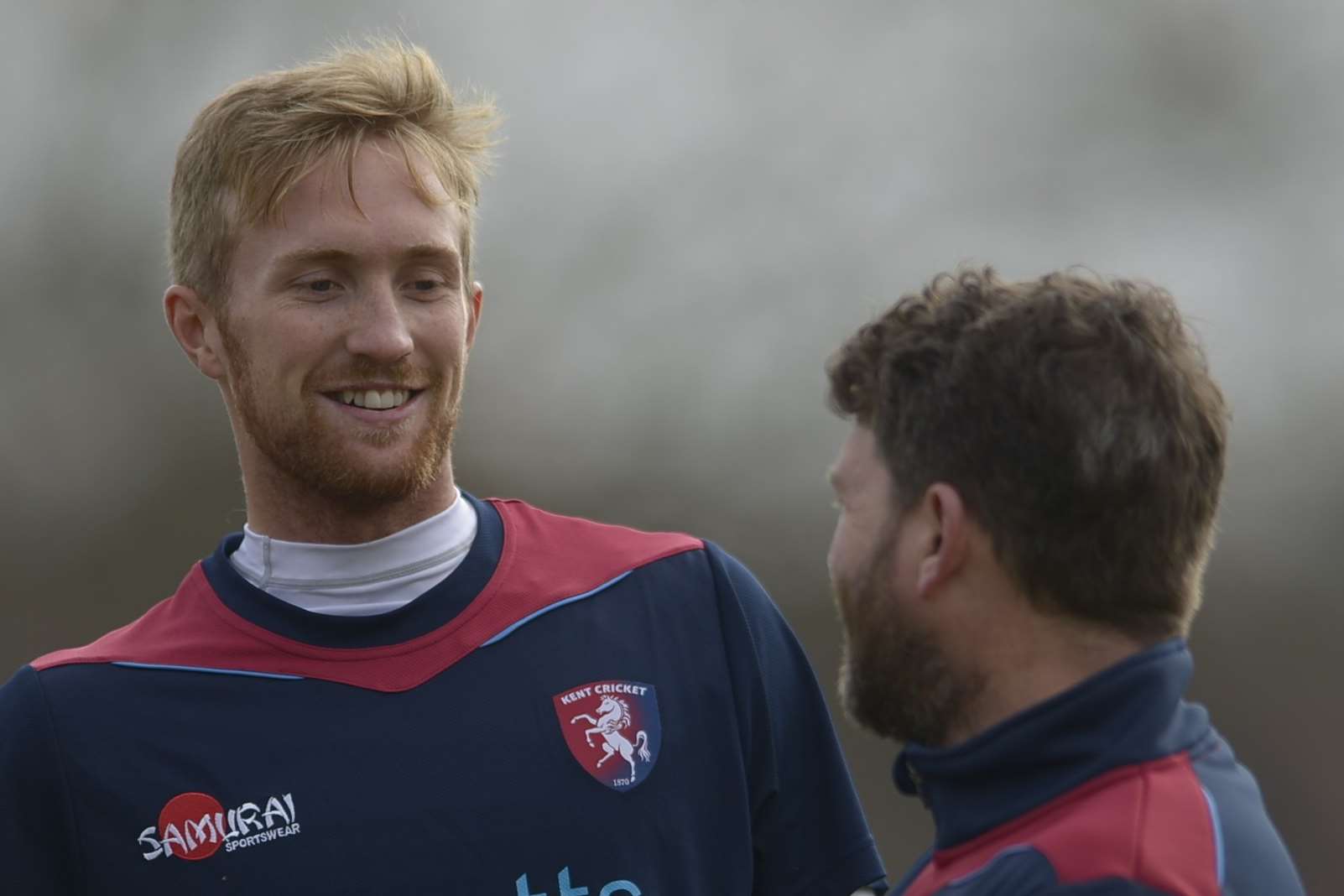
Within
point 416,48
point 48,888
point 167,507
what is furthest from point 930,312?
point 167,507

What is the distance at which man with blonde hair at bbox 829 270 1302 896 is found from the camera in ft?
5.38

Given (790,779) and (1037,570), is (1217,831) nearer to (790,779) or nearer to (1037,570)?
(1037,570)

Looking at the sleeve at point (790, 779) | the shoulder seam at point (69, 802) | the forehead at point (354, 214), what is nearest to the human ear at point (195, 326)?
the forehead at point (354, 214)

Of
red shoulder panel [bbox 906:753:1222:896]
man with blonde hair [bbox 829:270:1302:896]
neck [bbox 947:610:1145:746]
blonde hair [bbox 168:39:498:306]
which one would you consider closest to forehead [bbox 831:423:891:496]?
man with blonde hair [bbox 829:270:1302:896]

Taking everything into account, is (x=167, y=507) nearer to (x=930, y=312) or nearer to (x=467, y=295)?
(x=467, y=295)

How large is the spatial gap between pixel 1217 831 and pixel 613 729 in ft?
3.40

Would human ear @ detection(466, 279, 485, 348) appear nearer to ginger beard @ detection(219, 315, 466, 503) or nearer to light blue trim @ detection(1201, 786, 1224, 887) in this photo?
ginger beard @ detection(219, 315, 466, 503)

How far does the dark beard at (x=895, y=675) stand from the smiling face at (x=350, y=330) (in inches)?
34.0

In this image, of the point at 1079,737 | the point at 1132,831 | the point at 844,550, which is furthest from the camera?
the point at 844,550

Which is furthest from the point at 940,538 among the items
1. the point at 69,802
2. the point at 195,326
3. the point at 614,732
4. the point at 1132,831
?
the point at 195,326

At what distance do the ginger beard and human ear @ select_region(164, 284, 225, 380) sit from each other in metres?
0.06

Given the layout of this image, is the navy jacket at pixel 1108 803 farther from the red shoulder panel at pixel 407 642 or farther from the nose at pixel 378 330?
the nose at pixel 378 330

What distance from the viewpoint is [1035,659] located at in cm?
174

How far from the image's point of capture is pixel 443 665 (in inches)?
95.5
